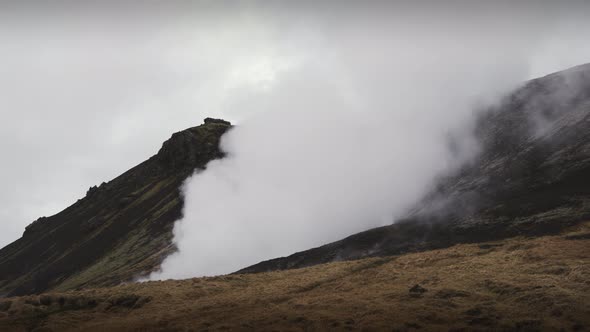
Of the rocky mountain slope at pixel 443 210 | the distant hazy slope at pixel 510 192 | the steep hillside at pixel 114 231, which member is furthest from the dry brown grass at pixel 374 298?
the steep hillside at pixel 114 231

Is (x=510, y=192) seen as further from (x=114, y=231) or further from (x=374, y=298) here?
(x=114, y=231)

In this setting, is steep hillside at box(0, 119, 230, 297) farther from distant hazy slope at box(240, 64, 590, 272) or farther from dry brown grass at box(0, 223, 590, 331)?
distant hazy slope at box(240, 64, 590, 272)

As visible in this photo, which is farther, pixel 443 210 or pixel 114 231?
pixel 114 231

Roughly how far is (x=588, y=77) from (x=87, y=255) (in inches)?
5588

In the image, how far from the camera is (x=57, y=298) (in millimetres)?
39188

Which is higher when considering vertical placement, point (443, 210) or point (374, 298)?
point (443, 210)

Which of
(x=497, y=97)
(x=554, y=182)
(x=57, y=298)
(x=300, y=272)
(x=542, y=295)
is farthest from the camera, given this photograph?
(x=497, y=97)

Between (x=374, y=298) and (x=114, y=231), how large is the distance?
126m

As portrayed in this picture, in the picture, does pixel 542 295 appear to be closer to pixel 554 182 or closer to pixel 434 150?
pixel 554 182

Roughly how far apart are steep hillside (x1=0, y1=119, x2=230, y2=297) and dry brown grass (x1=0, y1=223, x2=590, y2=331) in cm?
5340

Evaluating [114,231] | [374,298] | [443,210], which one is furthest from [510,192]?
[114,231]

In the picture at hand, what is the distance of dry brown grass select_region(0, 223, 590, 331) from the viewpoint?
25359 millimetres

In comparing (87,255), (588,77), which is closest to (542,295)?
(588,77)

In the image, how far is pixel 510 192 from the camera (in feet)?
194
